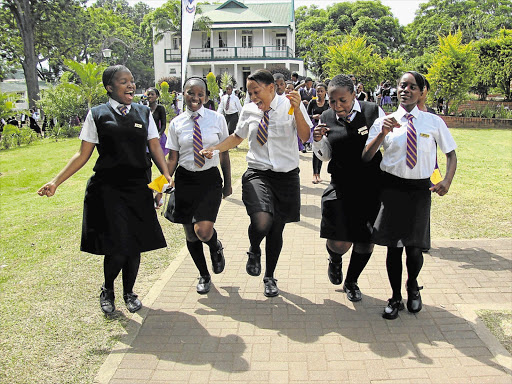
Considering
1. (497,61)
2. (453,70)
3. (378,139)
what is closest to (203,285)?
(378,139)

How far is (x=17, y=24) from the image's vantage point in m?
32.8

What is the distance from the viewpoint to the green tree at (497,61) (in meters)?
23.1

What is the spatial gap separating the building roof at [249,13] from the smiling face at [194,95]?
45161mm

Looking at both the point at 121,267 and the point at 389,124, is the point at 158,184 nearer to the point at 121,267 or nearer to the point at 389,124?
the point at 121,267

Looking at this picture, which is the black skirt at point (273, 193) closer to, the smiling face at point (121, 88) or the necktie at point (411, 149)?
the necktie at point (411, 149)

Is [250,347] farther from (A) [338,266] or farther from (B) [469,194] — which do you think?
(B) [469,194]

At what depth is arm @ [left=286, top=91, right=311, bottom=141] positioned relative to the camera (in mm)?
4156

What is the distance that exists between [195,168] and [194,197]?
0.93ft

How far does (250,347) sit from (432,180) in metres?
2.07

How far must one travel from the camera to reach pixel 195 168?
459 centimetres

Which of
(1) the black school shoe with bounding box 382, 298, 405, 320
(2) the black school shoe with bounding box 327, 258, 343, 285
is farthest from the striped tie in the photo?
(1) the black school shoe with bounding box 382, 298, 405, 320

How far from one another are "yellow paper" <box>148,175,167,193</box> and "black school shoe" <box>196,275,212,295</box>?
1.17 meters

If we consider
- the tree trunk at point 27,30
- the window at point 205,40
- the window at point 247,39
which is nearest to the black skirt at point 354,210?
the tree trunk at point 27,30

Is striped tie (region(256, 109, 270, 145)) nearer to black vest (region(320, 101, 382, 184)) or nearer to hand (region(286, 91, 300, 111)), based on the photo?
hand (region(286, 91, 300, 111))
